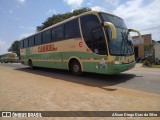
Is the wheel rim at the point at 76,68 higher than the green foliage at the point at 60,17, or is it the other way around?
the green foliage at the point at 60,17

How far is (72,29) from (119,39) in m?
3.38

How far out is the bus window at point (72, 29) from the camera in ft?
41.6

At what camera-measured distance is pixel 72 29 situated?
13.1m

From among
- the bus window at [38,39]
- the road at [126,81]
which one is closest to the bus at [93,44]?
the road at [126,81]

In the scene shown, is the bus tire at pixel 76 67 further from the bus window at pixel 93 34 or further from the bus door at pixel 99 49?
the bus door at pixel 99 49

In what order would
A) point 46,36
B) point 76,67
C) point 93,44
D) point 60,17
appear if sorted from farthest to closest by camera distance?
point 60,17, point 46,36, point 76,67, point 93,44

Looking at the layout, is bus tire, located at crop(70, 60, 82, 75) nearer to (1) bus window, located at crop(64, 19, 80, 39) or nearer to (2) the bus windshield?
(1) bus window, located at crop(64, 19, 80, 39)

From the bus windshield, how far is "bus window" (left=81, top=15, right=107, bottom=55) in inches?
12.9

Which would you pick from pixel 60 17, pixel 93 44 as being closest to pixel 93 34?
pixel 93 44

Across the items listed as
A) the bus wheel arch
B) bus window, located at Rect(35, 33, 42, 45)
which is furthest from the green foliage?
the bus wheel arch

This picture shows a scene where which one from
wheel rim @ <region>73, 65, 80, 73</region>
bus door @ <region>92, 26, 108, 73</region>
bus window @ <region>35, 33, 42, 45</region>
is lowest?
wheel rim @ <region>73, 65, 80, 73</region>

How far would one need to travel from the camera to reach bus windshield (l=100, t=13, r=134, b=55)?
1048cm

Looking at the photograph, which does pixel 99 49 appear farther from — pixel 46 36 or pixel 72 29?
pixel 46 36

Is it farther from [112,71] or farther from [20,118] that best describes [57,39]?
[20,118]
